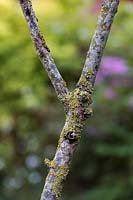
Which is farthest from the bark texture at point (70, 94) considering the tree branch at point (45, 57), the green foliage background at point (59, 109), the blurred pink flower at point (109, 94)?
the blurred pink flower at point (109, 94)

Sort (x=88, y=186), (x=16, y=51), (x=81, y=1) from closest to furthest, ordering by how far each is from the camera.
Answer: (x=16, y=51) → (x=88, y=186) → (x=81, y=1)

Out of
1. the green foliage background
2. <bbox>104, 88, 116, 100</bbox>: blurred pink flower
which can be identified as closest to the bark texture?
the green foliage background

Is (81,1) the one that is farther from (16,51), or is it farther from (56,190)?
(56,190)

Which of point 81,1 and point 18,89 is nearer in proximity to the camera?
point 18,89

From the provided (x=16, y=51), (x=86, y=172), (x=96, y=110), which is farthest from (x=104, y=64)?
(x=86, y=172)

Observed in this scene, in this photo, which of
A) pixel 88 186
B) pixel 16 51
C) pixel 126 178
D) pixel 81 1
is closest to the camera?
pixel 126 178

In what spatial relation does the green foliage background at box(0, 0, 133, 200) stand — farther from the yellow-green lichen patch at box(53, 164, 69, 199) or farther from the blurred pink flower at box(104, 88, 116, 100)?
the yellow-green lichen patch at box(53, 164, 69, 199)

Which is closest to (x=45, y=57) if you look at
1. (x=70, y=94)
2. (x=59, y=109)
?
(x=70, y=94)

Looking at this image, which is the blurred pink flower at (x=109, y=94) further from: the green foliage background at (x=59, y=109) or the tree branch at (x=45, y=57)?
the tree branch at (x=45, y=57)
